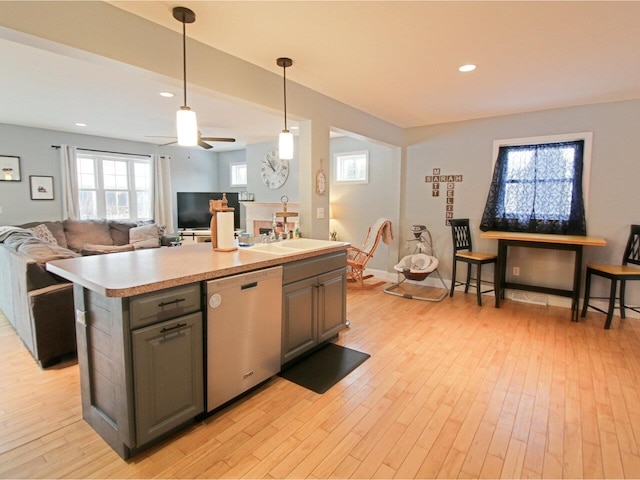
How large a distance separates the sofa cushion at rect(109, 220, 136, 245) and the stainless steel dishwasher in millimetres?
4852

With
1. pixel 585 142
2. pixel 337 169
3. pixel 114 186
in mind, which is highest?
pixel 585 142

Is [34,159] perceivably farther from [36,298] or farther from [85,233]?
[36,298]

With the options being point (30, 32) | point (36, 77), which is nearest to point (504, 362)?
point (30, 32)

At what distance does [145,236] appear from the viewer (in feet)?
19.5

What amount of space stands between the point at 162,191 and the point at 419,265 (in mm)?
5430

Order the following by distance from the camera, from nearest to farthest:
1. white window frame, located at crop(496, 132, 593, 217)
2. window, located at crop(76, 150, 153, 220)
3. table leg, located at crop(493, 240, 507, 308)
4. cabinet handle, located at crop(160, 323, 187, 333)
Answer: cabinet handle, located at crop(160, 323, 187, 333), white window frame, located at crop(496, 132, 593, 217), table leg, located at crop(493, 240, 507, 308), window, located at crop(76, 150, 153, 220)

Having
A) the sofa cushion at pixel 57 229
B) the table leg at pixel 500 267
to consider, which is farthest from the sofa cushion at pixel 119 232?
the table leg at pixel 500 267

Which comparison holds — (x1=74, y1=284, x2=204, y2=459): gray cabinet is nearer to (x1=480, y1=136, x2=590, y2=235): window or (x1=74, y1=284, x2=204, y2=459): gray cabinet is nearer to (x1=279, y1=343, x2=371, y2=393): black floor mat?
(x1=279, y1=343, x2=371, y2=393): black floor mat

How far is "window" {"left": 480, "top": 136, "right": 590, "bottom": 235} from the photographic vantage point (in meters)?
3.98

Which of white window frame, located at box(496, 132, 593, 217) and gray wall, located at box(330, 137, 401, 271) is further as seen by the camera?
gray wall, located at box(330, 137, 401, 271)

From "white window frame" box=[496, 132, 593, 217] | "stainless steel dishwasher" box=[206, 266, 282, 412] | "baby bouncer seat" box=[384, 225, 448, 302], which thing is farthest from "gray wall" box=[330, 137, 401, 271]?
"stainless steel dishwasher" box=[206, 266, 282, 412]

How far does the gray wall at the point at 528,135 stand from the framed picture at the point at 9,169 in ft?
20.2

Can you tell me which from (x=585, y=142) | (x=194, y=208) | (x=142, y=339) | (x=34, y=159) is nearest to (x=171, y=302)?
(x=142, y=339)

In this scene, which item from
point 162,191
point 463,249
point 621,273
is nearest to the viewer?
point 621,273
